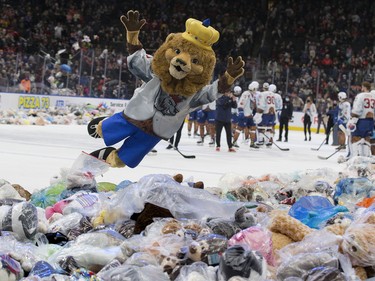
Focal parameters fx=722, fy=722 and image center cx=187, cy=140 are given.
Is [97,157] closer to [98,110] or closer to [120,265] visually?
[120,265]

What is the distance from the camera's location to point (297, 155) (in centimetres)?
1484

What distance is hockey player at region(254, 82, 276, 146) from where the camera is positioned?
53.3 feet

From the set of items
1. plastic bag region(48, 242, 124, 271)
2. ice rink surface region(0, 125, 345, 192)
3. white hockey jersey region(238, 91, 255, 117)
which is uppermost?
white hockey jersey region(238, 91, 255, 117)

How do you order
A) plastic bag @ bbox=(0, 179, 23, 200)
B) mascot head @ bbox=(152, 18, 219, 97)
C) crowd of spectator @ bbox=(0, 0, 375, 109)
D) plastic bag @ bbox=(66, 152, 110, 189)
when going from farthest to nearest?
crowd of spectator @ bbox=(0, 0, 375, 109)
mascot head @ bbox=(152, 18, 219, 97)
plastic bag @ bbox=(66, 152, 110, 189)
plastic bag @ bbox=(0, 179, 23, 200)

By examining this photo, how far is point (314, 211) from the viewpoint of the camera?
4.74 m

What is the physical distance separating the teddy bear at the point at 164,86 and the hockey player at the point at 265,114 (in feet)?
33.9

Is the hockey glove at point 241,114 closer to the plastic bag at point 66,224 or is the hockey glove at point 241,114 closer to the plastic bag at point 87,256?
the plastic bag at point 66,224

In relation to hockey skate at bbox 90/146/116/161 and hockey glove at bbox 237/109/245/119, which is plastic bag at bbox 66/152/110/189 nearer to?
hockey skate at bbox 90/146/116/161

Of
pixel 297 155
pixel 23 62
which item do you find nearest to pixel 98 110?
pixel 23 62

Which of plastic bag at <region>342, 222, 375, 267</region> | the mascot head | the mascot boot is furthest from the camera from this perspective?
the mascot boot

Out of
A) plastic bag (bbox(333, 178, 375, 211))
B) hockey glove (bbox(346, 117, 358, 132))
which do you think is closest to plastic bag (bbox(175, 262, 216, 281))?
plastic bag (bbox(333, 178, 375, 211))

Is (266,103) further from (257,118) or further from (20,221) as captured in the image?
(20,221)

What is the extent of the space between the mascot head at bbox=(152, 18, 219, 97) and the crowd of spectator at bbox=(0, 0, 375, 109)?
17077mm

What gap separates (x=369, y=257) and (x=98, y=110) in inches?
748
